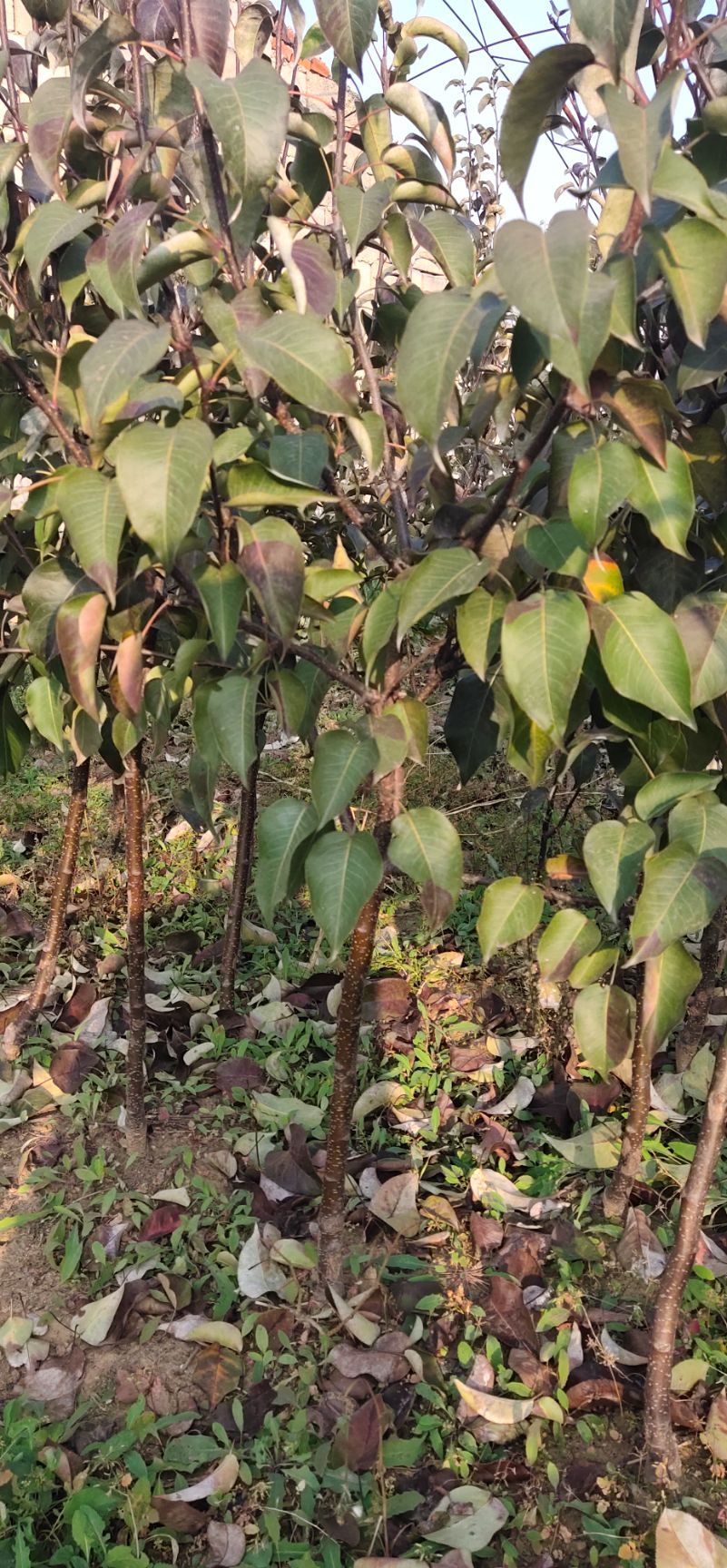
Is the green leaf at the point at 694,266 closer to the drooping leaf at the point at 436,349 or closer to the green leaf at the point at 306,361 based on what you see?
the drooping leaf at the point at 436,349

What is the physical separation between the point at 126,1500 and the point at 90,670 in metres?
1.01

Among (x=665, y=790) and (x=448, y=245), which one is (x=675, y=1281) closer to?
(x=665, y=790)

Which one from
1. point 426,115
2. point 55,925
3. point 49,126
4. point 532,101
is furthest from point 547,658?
point 55,925

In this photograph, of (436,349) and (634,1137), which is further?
(634,1137)

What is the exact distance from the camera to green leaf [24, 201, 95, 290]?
3.61 ft

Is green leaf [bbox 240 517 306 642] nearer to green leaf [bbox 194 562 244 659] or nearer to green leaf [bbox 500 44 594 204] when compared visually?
green leaf [bbox 194 562 244 659]

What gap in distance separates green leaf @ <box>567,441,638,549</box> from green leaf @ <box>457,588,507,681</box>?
0.55ft

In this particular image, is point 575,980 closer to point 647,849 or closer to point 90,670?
point 647,849

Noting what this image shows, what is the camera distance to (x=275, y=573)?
115 centimetres

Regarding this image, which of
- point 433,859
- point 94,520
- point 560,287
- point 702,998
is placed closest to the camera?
point 560,287

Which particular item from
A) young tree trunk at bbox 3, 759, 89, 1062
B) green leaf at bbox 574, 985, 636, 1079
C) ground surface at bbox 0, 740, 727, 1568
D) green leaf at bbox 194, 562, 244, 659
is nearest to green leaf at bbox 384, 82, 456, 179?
green leaf at bbox 194, 562, 244, 659

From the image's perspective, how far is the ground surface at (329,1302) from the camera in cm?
138

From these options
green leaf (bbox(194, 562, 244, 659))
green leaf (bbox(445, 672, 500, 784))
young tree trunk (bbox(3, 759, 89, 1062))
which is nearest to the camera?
green leaf (bbox(194, 562, 244, 659))

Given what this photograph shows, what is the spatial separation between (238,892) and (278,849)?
0.99m
